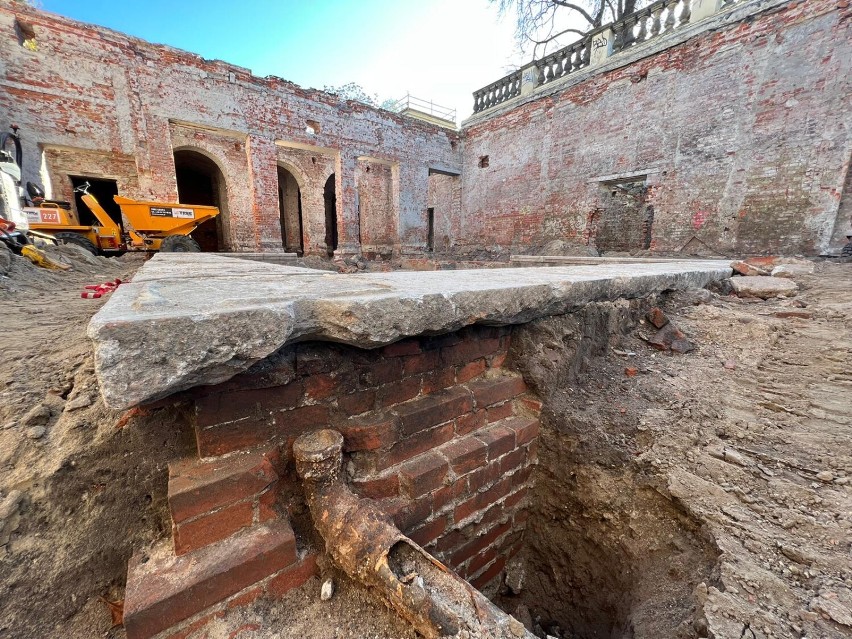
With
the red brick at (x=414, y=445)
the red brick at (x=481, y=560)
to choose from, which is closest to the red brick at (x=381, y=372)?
the red brick at (x=414, y=445)

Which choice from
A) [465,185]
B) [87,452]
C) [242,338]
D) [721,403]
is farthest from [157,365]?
[465,185]

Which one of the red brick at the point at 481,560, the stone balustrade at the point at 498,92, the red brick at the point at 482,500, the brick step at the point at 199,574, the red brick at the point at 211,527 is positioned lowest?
the red brick at the point at 481,560

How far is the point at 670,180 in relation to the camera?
714cm

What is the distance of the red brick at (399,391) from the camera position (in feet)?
4.14

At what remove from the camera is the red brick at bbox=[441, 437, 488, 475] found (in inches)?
54.2

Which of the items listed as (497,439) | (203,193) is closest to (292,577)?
(497,439)

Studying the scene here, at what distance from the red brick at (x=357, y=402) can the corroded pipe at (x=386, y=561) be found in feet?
0.29

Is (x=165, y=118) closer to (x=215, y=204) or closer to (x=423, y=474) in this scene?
(x=215, y=204)

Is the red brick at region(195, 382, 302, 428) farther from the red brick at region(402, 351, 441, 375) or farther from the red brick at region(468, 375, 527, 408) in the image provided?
the red brick at region(468, 375, 527, 408)

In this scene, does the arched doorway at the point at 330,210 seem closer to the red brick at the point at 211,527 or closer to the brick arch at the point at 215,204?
the brick arch at the point at 215,204

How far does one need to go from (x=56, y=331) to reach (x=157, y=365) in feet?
7.37

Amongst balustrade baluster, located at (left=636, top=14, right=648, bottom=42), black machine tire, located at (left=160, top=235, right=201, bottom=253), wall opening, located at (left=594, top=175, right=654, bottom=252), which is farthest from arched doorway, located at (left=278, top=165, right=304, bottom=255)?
balustrade baluster, located at (left=636, top=14, right=648, bottom=42)

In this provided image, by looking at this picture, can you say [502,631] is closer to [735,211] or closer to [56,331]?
[56,331]

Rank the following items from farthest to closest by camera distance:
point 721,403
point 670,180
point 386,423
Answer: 1. point 670,180
2. point 721,403
3. point 386,423
